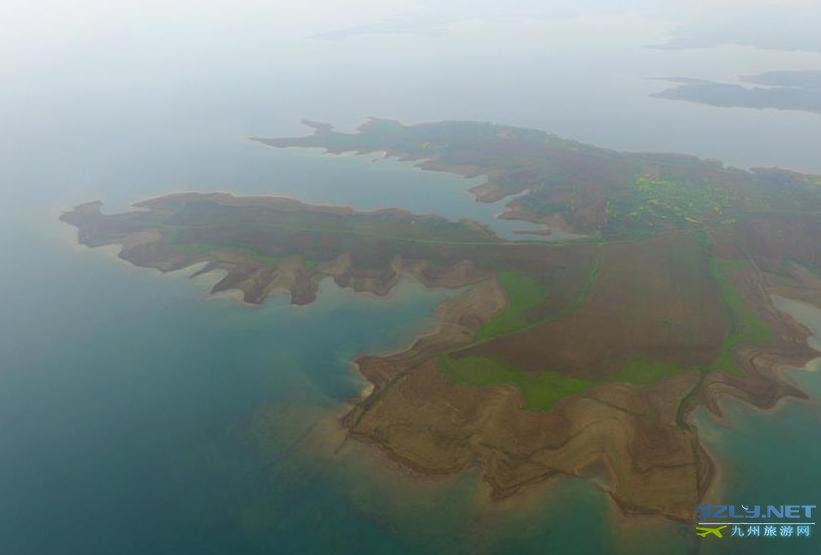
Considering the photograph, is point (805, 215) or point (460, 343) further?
point (805, 215)

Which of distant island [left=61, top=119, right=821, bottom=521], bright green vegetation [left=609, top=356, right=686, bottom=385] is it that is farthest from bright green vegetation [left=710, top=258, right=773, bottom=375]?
bright green vegetation [left=609, top=356, right=686, bottom=385]

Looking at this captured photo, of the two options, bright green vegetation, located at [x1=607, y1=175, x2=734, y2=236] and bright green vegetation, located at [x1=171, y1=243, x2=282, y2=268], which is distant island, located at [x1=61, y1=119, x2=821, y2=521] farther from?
bright green vegetation, located at [x1=607, y1=175, x2=734, y2=236]

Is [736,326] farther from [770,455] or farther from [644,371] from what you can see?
[770,455]

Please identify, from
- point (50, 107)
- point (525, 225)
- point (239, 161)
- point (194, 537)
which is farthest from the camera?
point (50, 107)

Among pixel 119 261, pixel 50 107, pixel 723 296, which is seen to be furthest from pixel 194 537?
pixel 50 107

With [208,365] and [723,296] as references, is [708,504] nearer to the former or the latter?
[723,296]
